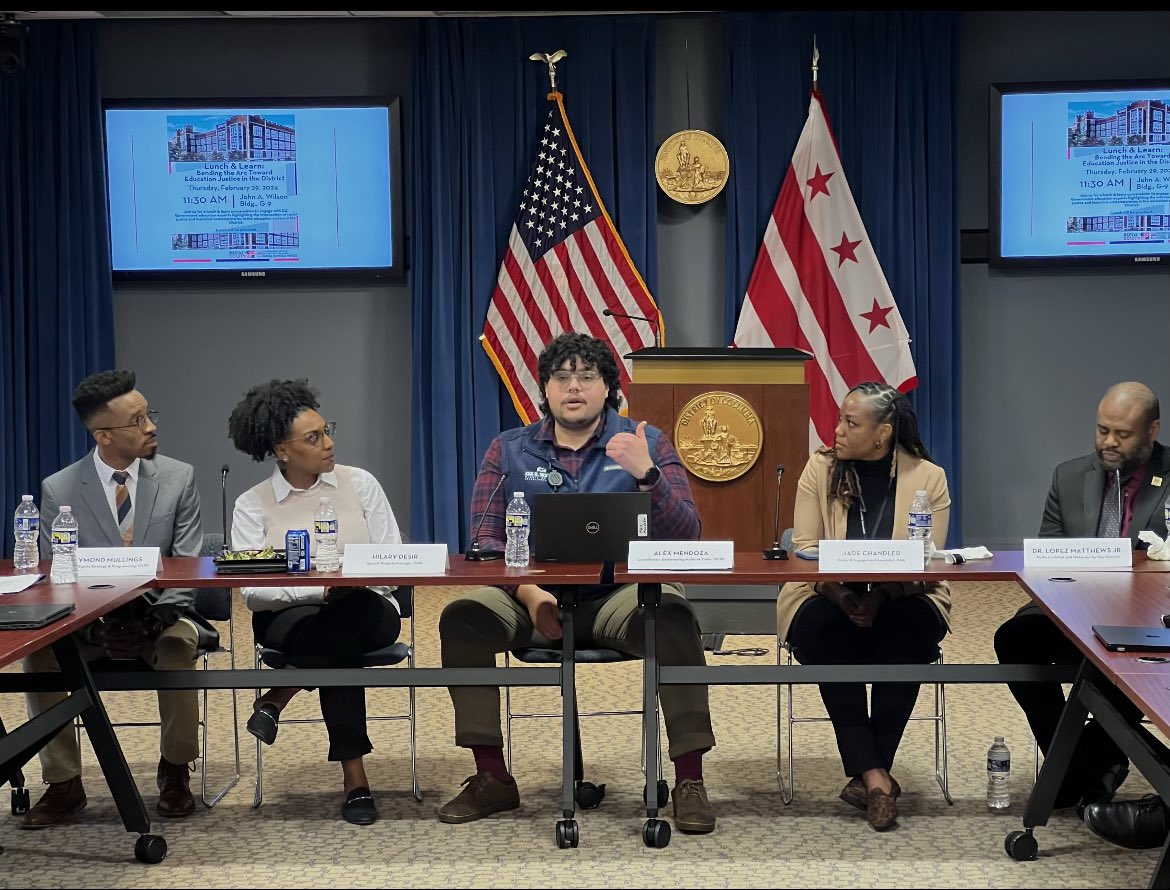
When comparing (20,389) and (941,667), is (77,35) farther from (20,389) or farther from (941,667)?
(941,667)

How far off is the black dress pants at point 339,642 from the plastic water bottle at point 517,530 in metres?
0.43

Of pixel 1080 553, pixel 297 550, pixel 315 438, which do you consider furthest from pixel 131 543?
pixel 1080 553

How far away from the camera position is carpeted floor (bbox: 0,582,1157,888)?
2.99 metres

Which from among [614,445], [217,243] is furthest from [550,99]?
[614,445]

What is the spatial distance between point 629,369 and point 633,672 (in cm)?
236

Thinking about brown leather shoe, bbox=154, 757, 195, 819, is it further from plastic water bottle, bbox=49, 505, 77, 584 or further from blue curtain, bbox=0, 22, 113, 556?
blue curtain, bbox=0, 22, 113, 556

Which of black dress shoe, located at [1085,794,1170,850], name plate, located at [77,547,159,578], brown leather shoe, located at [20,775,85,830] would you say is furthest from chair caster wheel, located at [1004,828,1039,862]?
brown leather shoe, located at [20,775,85,830]

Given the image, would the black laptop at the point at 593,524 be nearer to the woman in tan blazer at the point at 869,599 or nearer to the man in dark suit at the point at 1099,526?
the woman in tan blazer at the point at 869,599

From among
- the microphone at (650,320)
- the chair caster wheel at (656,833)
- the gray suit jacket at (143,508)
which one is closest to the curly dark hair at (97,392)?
the gray suit jacket at (143,508)

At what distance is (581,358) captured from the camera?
3.78m

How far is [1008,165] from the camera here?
704 centimetres

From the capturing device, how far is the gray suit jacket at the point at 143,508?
3.78 m

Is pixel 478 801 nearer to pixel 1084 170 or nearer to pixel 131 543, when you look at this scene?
pixel 131 543

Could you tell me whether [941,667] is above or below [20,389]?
below
